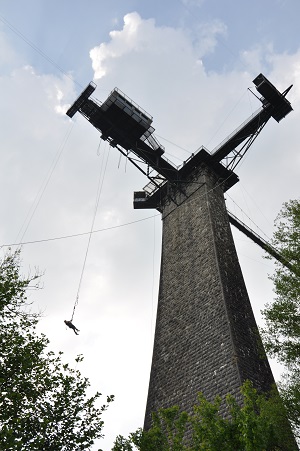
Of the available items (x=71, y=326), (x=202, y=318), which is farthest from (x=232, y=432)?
(x=71, y=326)

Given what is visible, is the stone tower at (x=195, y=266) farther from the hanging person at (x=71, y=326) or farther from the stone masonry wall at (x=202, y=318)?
the hanging person at (x=71, y=326)

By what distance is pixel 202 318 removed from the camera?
627 inches

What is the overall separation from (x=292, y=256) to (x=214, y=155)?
1241 centimetres

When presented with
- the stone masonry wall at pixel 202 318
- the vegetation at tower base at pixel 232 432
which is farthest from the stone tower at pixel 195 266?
the vegetation at tower base at pixel 232 432

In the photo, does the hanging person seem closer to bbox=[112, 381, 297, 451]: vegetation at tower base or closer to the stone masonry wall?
the stone masonry wall

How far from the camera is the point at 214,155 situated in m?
23.5

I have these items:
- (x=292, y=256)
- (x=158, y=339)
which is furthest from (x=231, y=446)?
(x=158, y=339)

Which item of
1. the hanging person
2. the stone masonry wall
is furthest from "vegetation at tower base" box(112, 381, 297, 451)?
the hanging person

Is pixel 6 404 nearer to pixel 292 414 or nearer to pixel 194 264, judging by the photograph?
pixel 292 414

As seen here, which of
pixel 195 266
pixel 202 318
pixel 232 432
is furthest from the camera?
pixel 195 266

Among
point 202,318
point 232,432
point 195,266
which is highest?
point 195,266

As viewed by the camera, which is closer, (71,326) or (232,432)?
(232,432)

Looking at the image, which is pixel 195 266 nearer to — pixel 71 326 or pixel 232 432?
pixel 71 326

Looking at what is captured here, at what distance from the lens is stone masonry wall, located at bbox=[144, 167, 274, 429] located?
14055 mm
